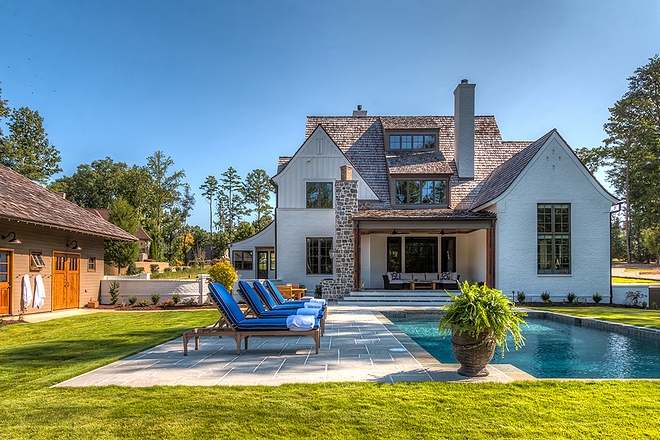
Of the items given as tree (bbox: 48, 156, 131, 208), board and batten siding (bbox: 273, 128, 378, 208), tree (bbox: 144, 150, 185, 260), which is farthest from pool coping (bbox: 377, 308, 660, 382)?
tree (bbox: 48, 156, 131, 208)

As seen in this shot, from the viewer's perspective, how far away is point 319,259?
20188 mm

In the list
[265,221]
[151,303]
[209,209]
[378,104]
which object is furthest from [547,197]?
[209,209]

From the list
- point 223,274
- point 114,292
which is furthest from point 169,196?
point 223,274

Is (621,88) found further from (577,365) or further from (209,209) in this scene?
(209,209)

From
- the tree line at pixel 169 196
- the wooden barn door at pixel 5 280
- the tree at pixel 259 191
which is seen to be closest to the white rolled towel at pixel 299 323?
the wooden barn door at pixel 5 280

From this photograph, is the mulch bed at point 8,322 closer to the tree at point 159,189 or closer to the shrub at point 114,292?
the shrub at point 114,292

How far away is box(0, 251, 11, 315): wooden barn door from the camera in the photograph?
13.4m

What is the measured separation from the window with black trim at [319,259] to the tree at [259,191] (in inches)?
1466

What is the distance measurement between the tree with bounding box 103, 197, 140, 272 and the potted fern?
28.3 meters

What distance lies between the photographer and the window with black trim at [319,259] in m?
20.2

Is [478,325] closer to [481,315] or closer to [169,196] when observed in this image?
[481,315]

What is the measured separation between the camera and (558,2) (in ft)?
45.6

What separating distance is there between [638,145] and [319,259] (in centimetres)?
3247

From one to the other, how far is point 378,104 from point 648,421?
2478 cm
